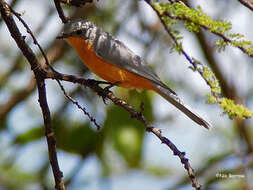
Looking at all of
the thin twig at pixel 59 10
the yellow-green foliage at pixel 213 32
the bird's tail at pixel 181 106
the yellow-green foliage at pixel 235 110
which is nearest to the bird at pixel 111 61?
the bird's tail at pixel 181 106

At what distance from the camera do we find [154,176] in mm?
5277

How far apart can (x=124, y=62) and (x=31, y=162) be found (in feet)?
7.44

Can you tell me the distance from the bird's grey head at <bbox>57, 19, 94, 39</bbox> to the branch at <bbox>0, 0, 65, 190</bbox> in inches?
34.0

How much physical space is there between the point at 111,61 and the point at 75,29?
0.34 metres

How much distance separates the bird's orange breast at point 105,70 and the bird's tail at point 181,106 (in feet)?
0.54

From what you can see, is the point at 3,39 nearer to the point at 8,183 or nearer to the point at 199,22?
the point at 8,183

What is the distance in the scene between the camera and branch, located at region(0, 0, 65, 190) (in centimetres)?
216

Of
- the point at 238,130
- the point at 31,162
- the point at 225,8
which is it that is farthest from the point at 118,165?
the point at 225,8

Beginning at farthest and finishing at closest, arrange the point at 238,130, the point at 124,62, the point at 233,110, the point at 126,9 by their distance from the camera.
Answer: the point at 126,9, the point at 238,130, the point at 124,62, the point at 233,110

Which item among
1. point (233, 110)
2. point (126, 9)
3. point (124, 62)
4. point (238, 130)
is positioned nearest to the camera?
point (233, 110)

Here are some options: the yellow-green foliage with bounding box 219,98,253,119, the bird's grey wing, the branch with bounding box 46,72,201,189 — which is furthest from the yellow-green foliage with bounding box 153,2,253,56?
the bird's grey wing

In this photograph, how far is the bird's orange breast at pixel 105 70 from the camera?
3.24 m

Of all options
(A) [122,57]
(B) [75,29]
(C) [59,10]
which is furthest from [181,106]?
(C) [59,10]

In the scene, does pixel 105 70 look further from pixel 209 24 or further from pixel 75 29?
pixel 209 24
